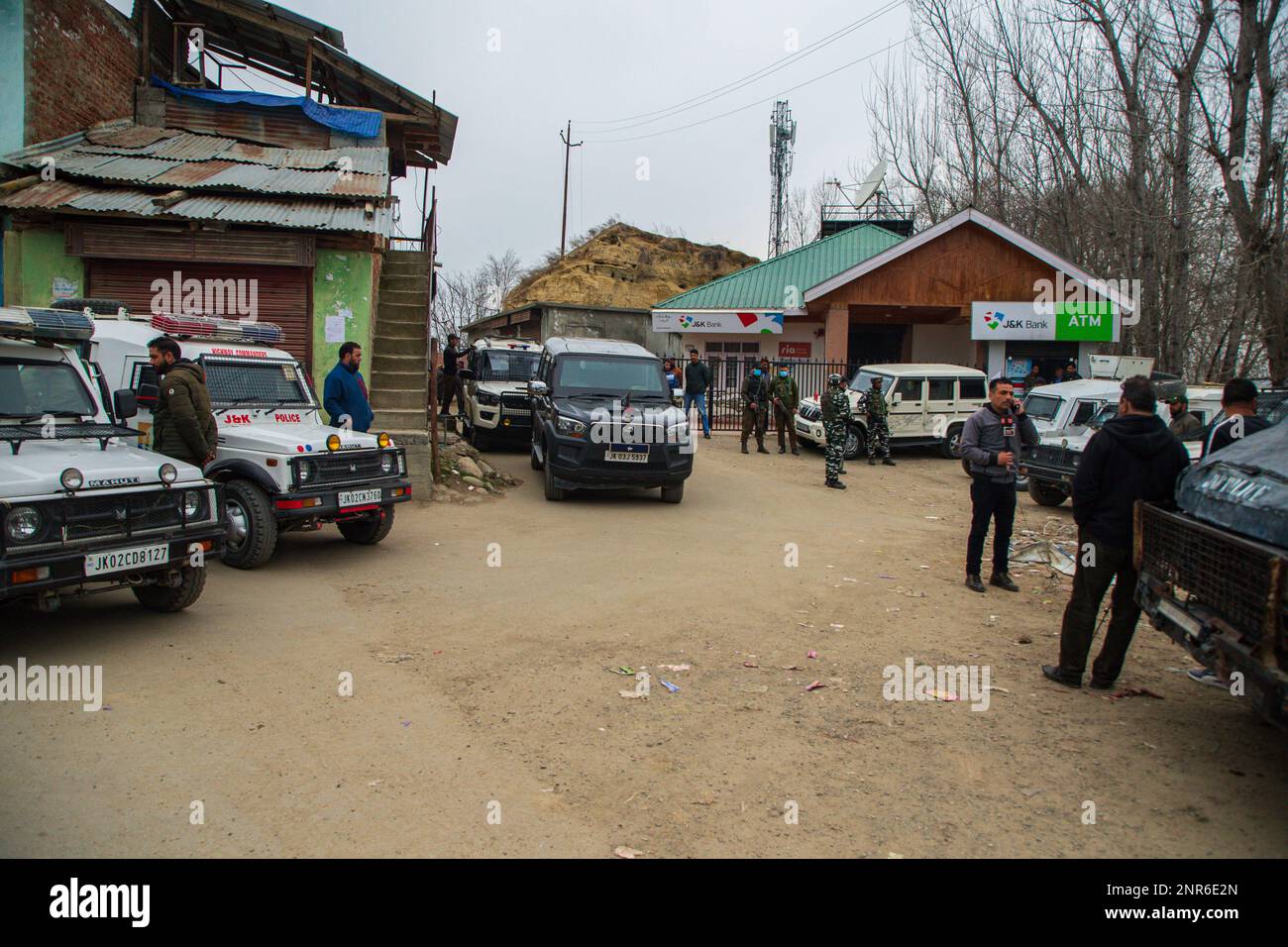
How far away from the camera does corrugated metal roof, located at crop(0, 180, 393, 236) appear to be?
11781 mm

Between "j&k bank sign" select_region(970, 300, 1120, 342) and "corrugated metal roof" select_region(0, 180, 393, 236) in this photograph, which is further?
"j&k bank sign" select_region(970, 300, 1120, 342)

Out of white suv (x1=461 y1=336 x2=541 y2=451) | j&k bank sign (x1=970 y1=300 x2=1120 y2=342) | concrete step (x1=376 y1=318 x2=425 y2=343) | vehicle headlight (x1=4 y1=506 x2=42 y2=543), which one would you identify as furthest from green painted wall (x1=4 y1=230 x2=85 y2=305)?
j&k bank sign (x1=970 y1=300 x2=1120 y2=342)

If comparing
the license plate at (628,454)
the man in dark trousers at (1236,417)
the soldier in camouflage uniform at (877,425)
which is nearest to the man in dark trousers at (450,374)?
the license plate at (628,454)

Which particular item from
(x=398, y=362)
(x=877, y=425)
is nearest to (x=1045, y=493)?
(x=877, y=425)

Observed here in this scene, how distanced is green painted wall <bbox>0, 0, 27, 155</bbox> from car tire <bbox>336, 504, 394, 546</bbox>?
9.67m

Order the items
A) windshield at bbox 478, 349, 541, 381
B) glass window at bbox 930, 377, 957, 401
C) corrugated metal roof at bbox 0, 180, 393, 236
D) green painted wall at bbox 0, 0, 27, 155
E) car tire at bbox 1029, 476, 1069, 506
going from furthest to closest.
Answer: glass window at bbox 930, 377, 957, 401 → windshield at bbox 478, 349, 541, 381 → car tire at bbox 1029, 476, 1069, 506 → green painted wall at bbox 0, 0, 27, 155 → corrugated metal roof at bbox 0, 180, 393, 236

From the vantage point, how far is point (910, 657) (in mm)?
5738

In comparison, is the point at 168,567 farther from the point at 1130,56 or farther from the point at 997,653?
the point at 1130,56

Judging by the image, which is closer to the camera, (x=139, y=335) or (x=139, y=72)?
(x=139, y=335)

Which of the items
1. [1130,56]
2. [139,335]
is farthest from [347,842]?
[1130,56]

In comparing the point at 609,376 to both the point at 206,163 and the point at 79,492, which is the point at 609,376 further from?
the point at 206,163

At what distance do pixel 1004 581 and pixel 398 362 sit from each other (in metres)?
10.2

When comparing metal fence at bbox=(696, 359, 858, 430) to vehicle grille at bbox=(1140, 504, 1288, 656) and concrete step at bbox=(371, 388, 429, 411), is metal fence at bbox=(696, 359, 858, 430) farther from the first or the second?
vehicle grille at bbox=(1140, 504, 1288, 656)

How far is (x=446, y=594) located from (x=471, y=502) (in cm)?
429
